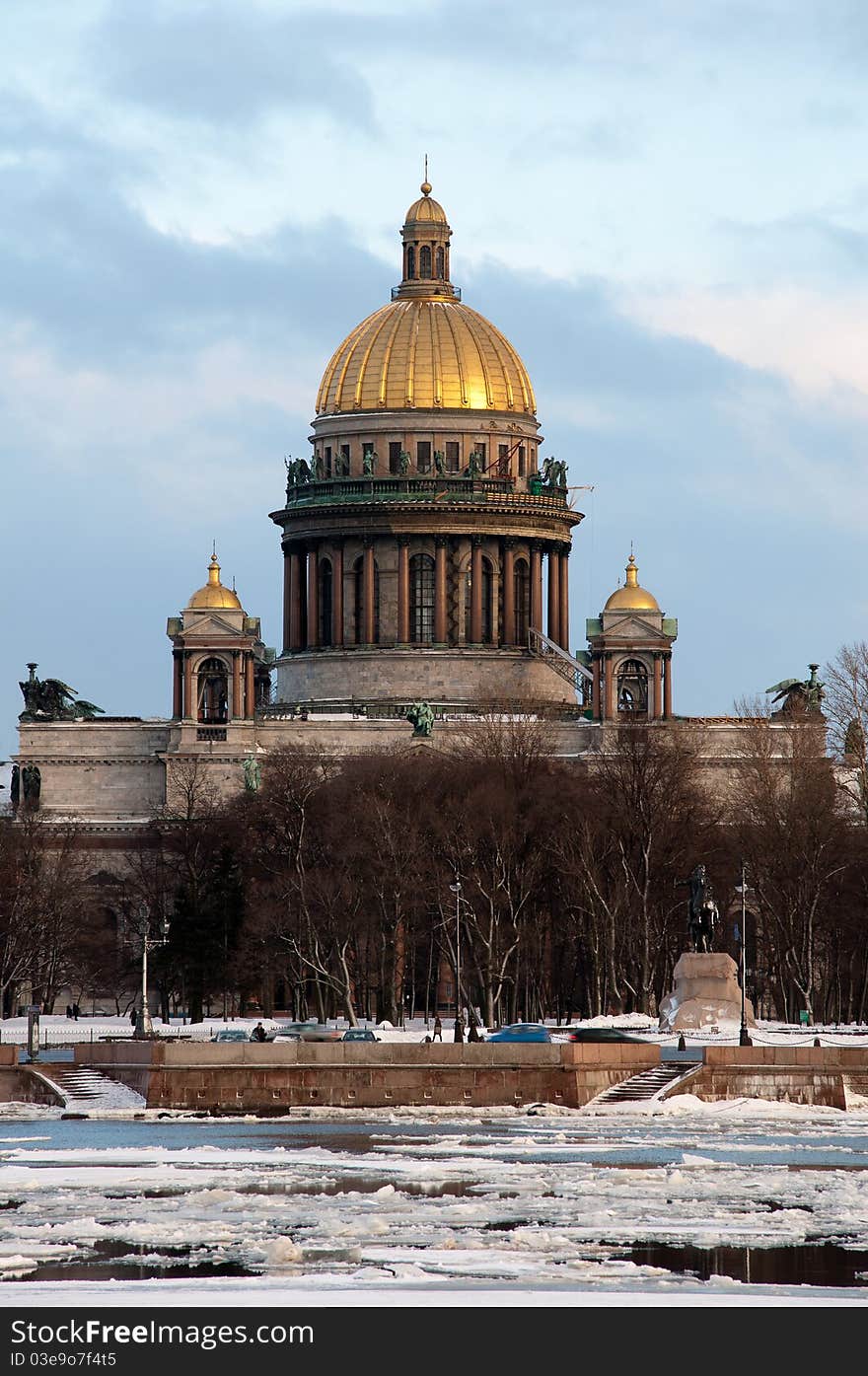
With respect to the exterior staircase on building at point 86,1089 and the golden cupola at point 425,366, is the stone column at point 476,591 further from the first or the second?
the exterior staircase on building at point 86,1089

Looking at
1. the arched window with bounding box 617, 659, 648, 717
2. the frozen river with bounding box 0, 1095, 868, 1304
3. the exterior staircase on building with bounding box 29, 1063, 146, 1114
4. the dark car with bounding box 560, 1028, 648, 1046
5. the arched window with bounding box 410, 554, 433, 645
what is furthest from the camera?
the arched window with bounding box 410, 554, 433, 645

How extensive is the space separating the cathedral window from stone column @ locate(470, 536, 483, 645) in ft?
25.1

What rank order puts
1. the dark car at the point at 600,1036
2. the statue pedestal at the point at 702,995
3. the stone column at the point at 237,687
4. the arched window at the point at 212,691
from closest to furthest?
the dark car at the point at 600,1036 < the statue pedestal at the point at 702,995 < the stone column at the point at 237,687 < the arched window at the point at 212,691

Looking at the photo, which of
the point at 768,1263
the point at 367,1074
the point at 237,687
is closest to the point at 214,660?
the point at 237,687

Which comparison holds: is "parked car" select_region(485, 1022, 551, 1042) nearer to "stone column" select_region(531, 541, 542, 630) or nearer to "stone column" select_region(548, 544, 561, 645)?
"stone column" select_region(531, 541, 542, 630)

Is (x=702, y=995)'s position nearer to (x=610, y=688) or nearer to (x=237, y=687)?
(x=610, y=688)

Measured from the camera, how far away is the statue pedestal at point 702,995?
103 meters

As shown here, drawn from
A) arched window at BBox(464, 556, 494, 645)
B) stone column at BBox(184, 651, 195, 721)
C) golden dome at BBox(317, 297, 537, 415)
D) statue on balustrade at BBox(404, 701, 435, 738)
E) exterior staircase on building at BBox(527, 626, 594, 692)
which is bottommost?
statue on balustrade at BBox(404, 701, 435, 738)

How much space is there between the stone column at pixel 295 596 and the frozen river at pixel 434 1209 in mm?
97272

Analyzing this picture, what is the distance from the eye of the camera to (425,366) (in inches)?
6973

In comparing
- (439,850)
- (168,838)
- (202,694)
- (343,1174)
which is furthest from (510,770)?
(343,1174)

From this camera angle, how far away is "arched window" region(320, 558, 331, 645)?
586 feet

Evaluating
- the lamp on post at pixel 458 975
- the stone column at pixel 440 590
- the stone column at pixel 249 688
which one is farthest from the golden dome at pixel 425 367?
the lamp on post at pixel 458 975

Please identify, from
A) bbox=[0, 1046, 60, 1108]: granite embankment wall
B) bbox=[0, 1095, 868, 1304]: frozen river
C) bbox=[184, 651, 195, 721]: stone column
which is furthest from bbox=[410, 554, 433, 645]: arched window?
bbox=[0, 1095, 868, 1304]: frozen river
